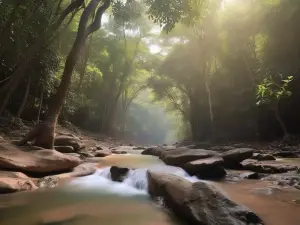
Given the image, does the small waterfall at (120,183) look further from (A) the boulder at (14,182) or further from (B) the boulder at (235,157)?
(B) the boulder at (235,157)

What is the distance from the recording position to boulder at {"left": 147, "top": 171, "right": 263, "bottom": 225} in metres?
3.23

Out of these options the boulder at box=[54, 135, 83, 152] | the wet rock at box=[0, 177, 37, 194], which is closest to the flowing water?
the wet rock at box=[0, 177, 37, 194]

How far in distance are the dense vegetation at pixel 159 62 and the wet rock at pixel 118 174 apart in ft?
8.26

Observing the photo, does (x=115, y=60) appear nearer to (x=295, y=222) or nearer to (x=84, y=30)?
(x=84, y=30)

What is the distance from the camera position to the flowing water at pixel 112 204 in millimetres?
3607

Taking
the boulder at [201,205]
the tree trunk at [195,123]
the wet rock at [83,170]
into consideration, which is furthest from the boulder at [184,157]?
the tree trunk at [195,123]

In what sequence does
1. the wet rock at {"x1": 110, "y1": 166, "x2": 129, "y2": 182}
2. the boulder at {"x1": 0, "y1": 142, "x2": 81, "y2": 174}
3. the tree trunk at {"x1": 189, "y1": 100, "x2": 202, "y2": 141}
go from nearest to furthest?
the boulder at {"x1": 0, "y1": 142, "x2": 81, "y2": 174}, the wet rock at {"x1": 110, "y1": 166, "x2": 129, "y2": 182}, the tree trunk at {"x1": 189, "y1": 100, "x2": 202, "y2": 141}

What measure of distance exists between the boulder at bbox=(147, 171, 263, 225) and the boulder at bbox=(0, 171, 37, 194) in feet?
8.37

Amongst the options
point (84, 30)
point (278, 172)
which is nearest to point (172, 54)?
point (84, 30)

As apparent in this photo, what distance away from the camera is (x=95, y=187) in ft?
18.7

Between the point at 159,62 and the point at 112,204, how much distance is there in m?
25.7

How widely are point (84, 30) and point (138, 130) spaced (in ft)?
137

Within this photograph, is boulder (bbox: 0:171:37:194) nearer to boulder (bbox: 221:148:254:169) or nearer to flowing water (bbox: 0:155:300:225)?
flowing water (bbox: 0:155:300:225)

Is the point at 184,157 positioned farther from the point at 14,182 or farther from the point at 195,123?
the point at 195,123
